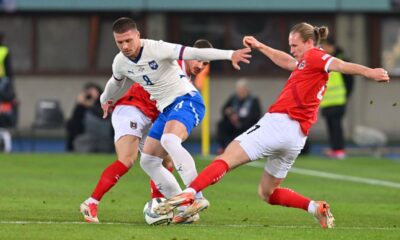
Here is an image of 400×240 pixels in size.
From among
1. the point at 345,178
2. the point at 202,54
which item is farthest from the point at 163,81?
the point at 345,178

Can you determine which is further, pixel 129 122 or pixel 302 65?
pixel 129 122

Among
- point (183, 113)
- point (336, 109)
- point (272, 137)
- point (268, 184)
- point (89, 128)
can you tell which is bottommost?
point (89, 128)

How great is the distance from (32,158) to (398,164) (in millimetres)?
6370

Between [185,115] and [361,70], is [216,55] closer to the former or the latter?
[185,115]

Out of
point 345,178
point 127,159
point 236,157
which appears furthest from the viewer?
point 345,178

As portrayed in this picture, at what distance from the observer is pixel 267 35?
104 feet

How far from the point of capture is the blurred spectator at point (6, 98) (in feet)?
81.3

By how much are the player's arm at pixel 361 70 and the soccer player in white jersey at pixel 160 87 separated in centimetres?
148

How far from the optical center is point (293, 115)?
1186 centimetres

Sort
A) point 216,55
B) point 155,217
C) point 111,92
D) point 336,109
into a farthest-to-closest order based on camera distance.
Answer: point 336,109
point 111,92
point 155,217
point 216,55

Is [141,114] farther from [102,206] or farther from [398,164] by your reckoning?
[398,164]

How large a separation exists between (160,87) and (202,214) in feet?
5.34

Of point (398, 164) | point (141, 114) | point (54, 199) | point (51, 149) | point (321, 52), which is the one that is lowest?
point (51, 149)

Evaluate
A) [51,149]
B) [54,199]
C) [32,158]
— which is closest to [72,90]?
[51,149]
